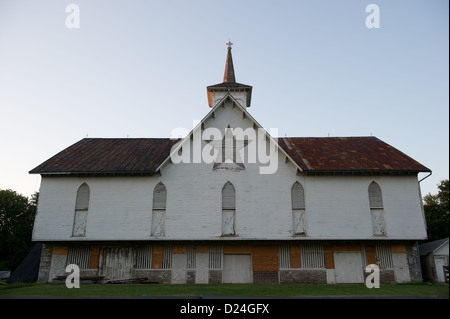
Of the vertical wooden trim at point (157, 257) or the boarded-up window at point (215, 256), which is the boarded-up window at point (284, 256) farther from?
the vertical wooden trim at point (157, 257)

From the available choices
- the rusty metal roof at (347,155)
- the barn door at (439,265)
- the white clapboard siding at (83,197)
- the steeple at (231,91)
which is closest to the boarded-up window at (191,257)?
the white clapboard siding at (83,197)

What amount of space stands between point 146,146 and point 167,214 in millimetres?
7069

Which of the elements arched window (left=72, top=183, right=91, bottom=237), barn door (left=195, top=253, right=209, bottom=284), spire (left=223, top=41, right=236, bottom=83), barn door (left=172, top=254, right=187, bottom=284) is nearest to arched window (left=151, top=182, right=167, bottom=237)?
barn door (left=172, top=254, right=187, bottom=284)

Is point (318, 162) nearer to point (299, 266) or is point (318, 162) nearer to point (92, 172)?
point (299, 266)

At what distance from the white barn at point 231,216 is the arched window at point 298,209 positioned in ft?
0.21

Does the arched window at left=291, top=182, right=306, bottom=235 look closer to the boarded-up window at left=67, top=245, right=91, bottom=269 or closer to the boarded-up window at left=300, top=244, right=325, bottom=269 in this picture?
the boarded-up window at left=300, top=244, right=325, bottom=269

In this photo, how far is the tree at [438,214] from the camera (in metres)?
41.6

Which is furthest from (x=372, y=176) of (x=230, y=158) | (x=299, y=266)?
(x=230, y=158)

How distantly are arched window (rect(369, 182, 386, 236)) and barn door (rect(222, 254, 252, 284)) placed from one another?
8.45m

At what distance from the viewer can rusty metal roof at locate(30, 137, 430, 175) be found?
78.7ft

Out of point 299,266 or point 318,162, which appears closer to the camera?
point 299,266

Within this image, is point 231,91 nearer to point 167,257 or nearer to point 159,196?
point 159,196
